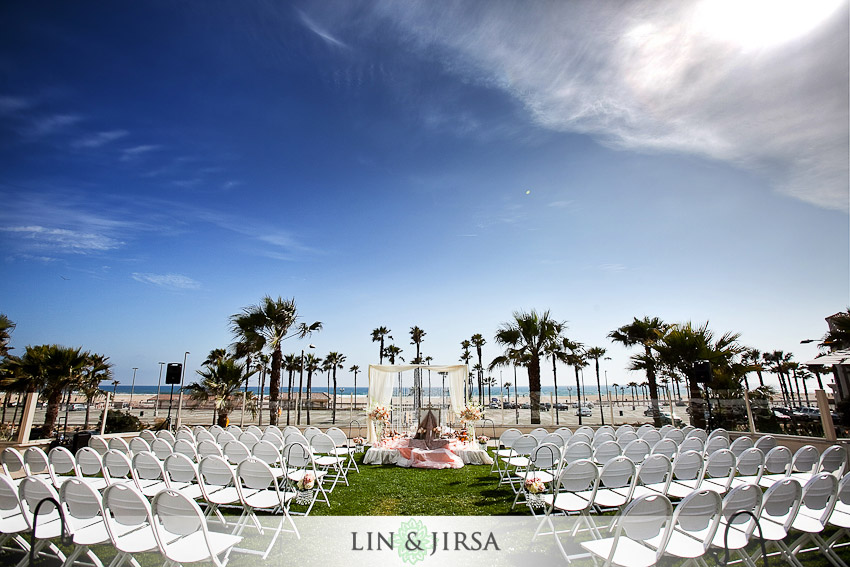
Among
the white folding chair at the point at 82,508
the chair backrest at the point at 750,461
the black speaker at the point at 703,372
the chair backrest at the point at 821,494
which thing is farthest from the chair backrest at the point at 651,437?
the white folding chair at the point at 82,508

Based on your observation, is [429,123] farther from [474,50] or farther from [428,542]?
[428,542]

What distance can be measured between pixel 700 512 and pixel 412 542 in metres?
2.94

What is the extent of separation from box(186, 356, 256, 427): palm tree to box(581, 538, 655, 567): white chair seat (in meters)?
14.2

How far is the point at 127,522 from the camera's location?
3.47 metres

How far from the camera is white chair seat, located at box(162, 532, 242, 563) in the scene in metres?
3.08

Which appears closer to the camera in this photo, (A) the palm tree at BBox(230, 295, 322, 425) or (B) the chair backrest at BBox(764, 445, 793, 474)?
(B) the chair backrest at BBox(764, 445, 793, 474)

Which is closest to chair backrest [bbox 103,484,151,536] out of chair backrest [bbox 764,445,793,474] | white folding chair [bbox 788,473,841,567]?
white folding chair [bbox 788,473,841,567]

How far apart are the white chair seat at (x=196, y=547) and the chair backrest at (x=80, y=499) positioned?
68cm

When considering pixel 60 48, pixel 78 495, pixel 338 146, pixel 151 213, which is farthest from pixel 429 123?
pixel 78 495

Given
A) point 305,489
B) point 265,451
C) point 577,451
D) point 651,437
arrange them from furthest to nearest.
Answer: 1. point 651,437
2. point 577,451
3. point 265,451
4. point 305,489

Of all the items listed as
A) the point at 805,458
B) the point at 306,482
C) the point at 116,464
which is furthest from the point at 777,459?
the point at 116,464

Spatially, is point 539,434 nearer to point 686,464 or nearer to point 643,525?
point 686,464

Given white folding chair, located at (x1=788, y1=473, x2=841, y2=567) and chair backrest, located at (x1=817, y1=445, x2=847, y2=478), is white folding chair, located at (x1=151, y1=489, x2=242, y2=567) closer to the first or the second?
white folding chair, located at (x1=788, y1=473, x2=841, y2=567)

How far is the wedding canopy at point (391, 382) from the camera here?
12.3 meters
